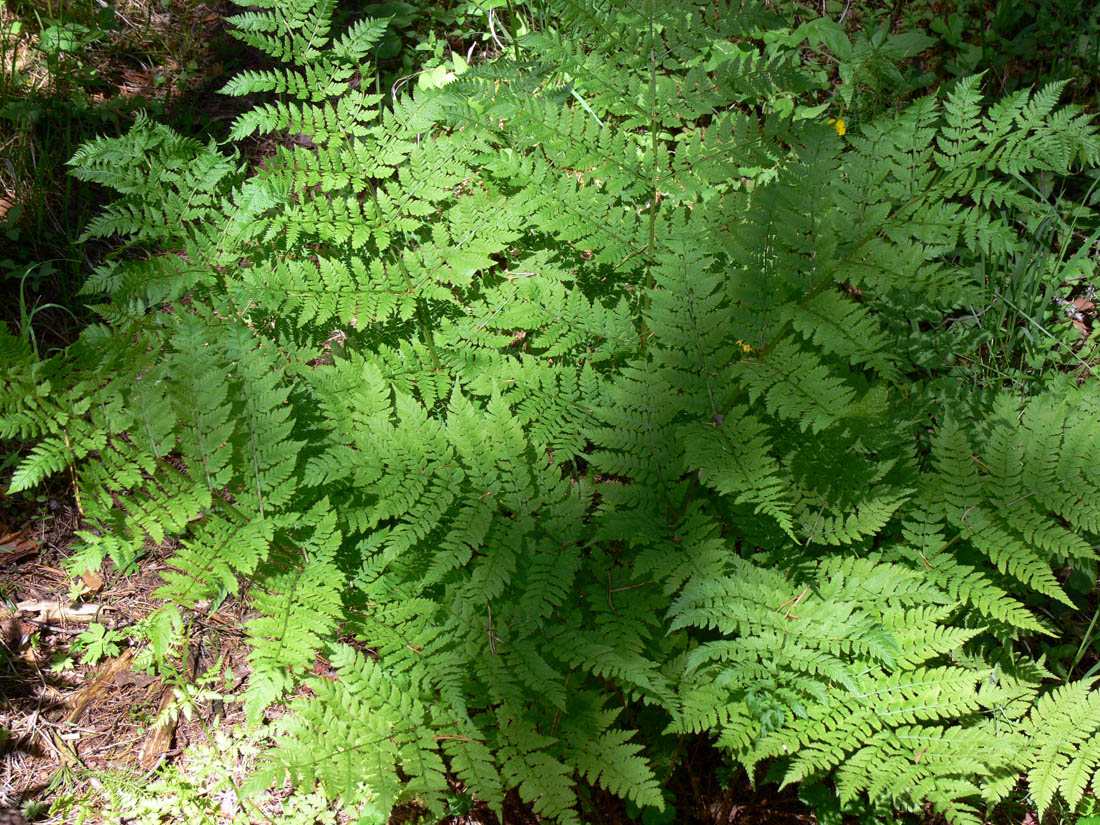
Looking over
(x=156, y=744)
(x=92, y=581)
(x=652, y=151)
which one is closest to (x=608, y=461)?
(x=652, y=151)

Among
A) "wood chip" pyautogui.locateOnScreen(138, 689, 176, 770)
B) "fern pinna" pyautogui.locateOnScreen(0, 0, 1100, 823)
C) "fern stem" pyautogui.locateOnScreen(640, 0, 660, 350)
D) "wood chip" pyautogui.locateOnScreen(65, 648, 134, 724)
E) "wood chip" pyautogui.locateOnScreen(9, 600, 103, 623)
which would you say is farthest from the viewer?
"wood chip" pyautogui.locateOnScreen(9, 600, 103, 623)

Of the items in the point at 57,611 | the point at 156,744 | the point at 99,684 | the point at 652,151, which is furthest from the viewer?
the point at 57,611

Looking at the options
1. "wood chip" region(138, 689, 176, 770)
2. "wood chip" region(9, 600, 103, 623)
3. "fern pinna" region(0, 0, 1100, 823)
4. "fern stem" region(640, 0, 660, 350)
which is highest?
"fern stem" region(640, 0, 660, 350)

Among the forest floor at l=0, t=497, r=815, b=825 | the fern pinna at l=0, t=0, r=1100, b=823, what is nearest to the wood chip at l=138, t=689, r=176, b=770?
the forest floor at l=0, t=497, r=815, b=825

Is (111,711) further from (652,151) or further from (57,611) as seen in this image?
(652,151)

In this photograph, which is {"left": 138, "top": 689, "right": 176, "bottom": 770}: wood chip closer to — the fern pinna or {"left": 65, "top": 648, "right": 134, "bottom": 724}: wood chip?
{"left": 65, "top": 648, "right": 134, "bottom": 724}: wood chip

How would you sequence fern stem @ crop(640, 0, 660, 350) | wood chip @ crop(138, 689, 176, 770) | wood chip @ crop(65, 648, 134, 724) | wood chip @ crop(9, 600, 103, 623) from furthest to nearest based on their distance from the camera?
wood chip @ crop(9, 600, 103, 623) < wood chip @ crop(65, 648, 134, 724) < wood chip @ crop(138, 689, 176, 770) < fern stem @ crop(640, 0, 660, 350)

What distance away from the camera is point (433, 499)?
2213 millimetres

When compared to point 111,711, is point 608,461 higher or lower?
higher

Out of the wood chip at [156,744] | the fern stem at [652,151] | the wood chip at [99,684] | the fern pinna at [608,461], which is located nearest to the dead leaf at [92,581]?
the wood chip at [99,684]

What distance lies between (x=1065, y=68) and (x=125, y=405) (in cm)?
495

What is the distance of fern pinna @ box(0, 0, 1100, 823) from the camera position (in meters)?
2.13

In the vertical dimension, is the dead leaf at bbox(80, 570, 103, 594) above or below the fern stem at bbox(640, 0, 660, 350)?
below

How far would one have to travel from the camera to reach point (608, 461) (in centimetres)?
232
